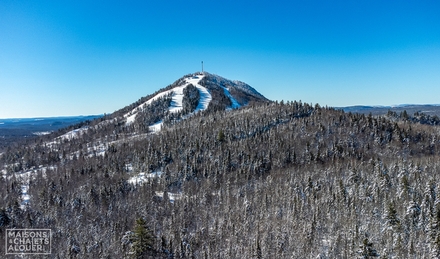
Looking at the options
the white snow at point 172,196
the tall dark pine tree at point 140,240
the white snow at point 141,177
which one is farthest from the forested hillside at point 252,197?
the white snow at point 172,196

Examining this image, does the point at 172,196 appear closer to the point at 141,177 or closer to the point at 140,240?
the point at 141,177

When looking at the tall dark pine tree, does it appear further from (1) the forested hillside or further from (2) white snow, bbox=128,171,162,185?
(2) white snow, bbox=128,171,162,185

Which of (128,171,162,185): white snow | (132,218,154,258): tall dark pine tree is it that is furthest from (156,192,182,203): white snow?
(132,218,154,258): tall dark pine tree

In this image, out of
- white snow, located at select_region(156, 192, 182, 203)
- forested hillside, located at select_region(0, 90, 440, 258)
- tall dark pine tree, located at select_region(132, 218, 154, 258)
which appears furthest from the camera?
white snow, located at select_region(156, 192, 182, 203)

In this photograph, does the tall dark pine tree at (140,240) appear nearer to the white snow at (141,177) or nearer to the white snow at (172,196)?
the white snow at (172,196)

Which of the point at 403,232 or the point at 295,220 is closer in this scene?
the point at 403,232

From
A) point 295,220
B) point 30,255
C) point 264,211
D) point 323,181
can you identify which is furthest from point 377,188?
point 30,255

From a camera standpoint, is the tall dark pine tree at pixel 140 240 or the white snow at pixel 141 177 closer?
the tall dark pine tree at pixel 140 240

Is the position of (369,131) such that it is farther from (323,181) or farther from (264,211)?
(264,211)
